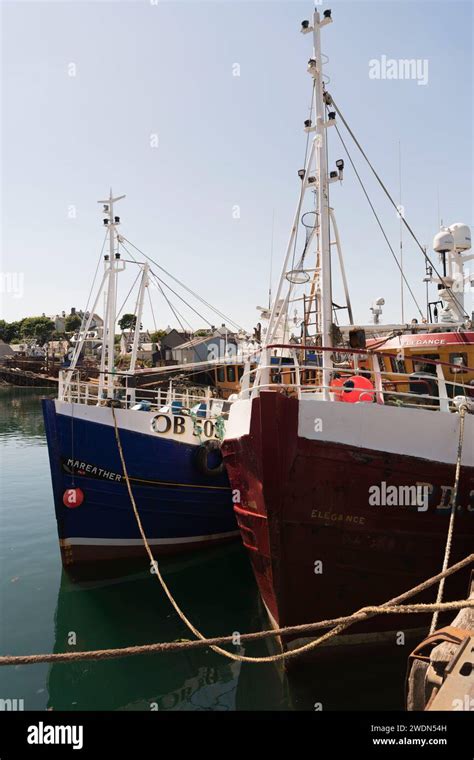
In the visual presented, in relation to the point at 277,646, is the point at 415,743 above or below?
above

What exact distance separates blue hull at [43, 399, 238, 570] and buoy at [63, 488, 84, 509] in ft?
0.23

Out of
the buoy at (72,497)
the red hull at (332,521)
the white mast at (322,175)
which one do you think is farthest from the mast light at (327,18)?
the buoy at (72,497)

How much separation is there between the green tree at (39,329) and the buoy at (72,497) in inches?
3518

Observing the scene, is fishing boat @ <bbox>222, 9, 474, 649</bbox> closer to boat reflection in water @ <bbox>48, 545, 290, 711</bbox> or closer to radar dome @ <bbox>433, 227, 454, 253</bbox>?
boat reflection in water @ <bbox>48, 545, 290, 711</bbox>

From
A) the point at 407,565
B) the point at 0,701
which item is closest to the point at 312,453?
the point at 407,565

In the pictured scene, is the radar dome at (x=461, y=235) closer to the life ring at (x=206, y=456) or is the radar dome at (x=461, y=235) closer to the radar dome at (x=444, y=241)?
the radar dome at (x=444, y=241)

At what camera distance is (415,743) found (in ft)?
14.9

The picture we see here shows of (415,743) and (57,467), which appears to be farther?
(57,467)

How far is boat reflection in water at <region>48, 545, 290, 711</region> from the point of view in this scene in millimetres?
6922

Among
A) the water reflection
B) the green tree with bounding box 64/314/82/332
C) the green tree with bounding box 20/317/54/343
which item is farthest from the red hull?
the green tree with bounding box 20/317/54/343

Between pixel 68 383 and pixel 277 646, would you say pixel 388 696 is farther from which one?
pixel 68 383

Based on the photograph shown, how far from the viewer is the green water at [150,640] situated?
22.3 ft

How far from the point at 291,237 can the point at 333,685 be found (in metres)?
6.48

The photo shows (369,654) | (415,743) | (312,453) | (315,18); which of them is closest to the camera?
(415,743)
